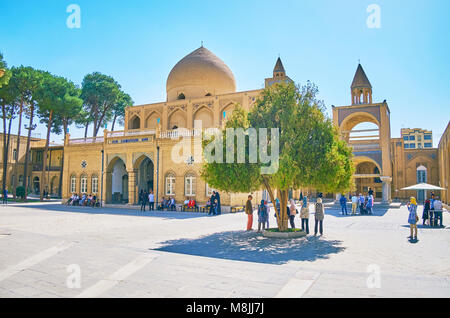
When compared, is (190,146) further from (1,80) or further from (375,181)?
(375,181)

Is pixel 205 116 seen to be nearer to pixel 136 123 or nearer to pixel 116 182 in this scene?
pixel 136 123

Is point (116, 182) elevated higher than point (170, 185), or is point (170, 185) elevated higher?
point (116, 182)

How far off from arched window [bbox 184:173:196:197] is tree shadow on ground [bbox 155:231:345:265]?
38.9 feet

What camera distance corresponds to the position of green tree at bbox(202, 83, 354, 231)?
420 inches

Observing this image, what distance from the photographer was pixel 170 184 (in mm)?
24438

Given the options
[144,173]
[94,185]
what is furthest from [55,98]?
[144,173]

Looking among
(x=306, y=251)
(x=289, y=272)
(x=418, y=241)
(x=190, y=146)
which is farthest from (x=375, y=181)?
(x=289, y=272)

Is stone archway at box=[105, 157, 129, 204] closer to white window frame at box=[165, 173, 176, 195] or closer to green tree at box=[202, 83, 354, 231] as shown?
white window frame at box=[165, 173, 176, 195]

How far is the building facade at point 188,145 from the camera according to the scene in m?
24.2

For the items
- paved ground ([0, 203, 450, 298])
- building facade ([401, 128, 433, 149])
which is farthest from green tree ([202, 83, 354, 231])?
building facade ([401, 128, 433, 149])

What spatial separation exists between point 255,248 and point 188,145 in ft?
49.4

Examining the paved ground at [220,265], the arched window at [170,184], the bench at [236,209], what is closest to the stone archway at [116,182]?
the arched window at [170,184]

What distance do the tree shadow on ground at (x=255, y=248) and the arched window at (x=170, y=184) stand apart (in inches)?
508
